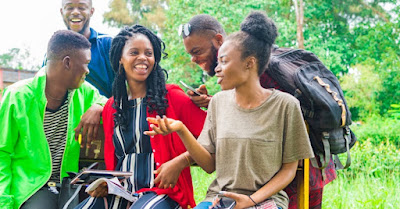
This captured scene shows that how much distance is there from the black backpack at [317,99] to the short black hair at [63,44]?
128 cm

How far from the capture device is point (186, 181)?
279 cm

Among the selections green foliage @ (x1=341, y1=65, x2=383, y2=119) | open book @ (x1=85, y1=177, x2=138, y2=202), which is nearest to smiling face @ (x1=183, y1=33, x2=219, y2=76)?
open book @ (x1=85, y1=177, x2=138, y2=202)

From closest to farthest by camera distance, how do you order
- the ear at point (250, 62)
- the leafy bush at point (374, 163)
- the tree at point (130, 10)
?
the ear at point (250, 62) < the leafy bush at point (374, 163) < the tree at point (130, 10)

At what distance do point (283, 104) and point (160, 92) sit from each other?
84 cm

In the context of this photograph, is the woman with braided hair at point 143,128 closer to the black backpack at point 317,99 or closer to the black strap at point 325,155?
the black backpack at point 317,99

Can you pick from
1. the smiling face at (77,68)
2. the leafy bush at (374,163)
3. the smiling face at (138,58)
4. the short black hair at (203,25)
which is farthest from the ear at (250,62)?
the leafy bush at (374,163)

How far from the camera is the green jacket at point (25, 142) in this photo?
2.88 metres

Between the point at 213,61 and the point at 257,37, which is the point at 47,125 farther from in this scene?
the point at 257,37

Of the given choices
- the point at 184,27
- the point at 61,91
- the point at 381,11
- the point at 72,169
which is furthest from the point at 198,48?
the point at 381,11

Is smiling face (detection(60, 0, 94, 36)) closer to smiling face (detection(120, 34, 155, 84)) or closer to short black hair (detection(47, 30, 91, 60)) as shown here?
short black hair (detection(47, 30, 91, 60))

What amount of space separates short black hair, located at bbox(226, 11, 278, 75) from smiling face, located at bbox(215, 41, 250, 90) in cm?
4

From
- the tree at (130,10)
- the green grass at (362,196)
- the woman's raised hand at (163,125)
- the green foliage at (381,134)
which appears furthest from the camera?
the tree at (130,10)

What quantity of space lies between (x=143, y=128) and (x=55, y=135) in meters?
0.66

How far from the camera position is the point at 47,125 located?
3031mm
